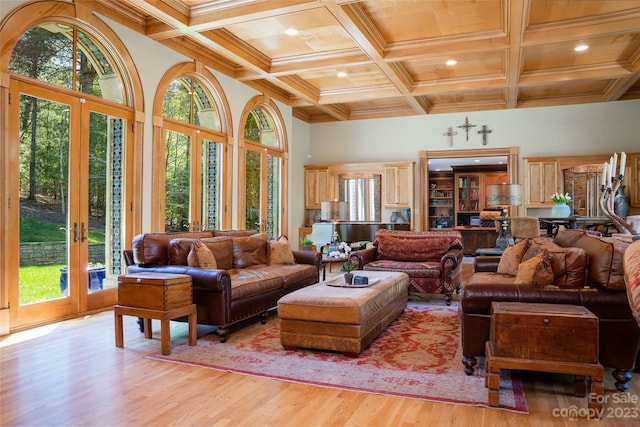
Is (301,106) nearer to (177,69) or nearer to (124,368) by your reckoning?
(177,69)

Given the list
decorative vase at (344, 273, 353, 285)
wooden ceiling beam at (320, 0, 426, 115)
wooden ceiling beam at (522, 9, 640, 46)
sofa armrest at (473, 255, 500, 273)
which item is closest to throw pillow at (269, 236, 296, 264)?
decorative vase at (344, 273, 353, 285)

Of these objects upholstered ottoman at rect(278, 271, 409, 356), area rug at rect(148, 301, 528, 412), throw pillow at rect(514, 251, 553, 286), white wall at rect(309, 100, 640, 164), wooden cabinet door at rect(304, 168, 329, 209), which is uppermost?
white wall at rect(309, 100, 640, 164)

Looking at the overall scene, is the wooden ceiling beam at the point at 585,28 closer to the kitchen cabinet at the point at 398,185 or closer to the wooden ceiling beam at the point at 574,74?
the wooden ceiling beam at the point at 574,74

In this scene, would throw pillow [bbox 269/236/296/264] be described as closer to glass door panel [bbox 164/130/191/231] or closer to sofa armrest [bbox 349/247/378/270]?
sofa armrest [bbox 349/247/378/270]

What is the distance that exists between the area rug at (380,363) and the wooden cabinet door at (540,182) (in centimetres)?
569

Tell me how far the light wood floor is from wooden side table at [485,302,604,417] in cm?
19

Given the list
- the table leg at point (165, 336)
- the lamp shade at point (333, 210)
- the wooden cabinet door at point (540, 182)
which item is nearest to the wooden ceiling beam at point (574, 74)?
the wooden cabinet door at point (540, 182)

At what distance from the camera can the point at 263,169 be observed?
8.83m

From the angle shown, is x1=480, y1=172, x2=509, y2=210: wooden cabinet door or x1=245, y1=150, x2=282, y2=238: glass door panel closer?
x1=245, y1=150, x2=282, y2=238: glass door panel

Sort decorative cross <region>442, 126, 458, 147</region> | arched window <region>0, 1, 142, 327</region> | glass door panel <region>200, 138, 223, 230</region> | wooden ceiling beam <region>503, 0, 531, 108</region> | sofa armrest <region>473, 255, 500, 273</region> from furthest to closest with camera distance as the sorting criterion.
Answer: decorative cross <region>442, 126, 458, 147</region> → glass door panel <region>200, 138, 223, 230</region> → wooden ceiling beam <region>503, 0, 531, 108</region> → sofa armrest <region>473, 255, 500, 273</region> → arched window <region>0, 1, 142, 327</region>

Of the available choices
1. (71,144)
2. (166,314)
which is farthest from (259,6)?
(166,314)

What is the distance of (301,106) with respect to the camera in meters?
Answer: 9.88

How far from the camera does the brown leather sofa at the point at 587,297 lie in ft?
9.65

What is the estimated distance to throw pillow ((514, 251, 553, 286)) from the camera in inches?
127
